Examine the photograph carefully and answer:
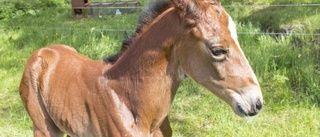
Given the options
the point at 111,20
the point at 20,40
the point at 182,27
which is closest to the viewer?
the point at 182,27

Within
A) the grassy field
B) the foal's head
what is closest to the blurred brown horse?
the foal's head

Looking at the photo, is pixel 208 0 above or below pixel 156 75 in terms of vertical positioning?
above

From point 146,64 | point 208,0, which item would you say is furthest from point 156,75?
point 208,0

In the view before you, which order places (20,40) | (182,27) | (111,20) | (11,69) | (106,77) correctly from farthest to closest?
(111,20) < (20,40) < (11,69) < (106,77) < (182,27)

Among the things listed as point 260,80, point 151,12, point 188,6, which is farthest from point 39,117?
point 260,80

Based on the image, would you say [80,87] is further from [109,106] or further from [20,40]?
[20,40]

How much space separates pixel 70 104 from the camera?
2414 mm

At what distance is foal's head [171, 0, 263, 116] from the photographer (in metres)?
1.93

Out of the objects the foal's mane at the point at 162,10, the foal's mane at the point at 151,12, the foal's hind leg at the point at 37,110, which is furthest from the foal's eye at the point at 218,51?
the foal's hind leg at the point at 37,110

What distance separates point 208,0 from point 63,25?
22.6ft

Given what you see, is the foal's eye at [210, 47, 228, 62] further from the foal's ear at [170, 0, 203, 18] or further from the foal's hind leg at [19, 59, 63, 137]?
the foal's hind leg at [19, 59, 63, 137]

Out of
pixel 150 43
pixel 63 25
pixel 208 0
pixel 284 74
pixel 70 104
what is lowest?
pixel 63 25

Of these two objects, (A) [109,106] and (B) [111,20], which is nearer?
(A) [109,106]

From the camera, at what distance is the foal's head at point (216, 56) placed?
1.93m
